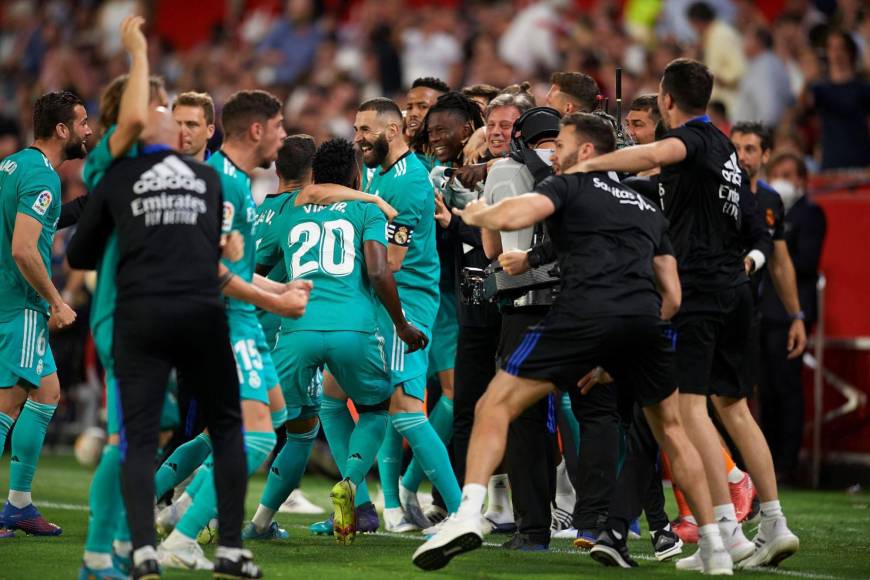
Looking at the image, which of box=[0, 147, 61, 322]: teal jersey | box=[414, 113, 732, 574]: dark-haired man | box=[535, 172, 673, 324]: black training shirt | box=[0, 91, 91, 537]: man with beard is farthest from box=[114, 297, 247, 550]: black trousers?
box=[0, 147, 61, 322]: teal jersey

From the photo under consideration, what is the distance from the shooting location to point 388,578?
20.6 feet

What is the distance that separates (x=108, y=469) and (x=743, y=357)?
3.51 meters

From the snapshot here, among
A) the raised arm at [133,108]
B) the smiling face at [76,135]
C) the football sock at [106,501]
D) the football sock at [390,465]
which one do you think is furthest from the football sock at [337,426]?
the raised arm at [133,108]

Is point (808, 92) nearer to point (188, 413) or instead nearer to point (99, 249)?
point (188, 413)

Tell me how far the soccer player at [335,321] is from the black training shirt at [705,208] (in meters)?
1.66

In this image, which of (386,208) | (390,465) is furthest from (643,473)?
(386,208)

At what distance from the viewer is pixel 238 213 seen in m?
6.25

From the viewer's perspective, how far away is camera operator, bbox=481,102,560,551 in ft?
23.9

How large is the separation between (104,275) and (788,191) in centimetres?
773

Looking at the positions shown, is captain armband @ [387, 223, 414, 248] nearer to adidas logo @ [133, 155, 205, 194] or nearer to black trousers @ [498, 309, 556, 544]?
black trousers @ [498, 309, 556, 544]

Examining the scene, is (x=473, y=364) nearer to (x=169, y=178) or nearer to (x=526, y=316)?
(x=526, y=316)

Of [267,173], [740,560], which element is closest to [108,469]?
→ [740,560]

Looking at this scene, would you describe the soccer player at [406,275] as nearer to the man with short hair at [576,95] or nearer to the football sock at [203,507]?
the man with short hair at [576,95]

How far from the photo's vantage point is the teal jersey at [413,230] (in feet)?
26.9
